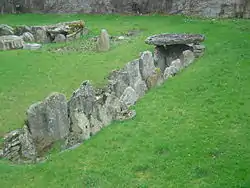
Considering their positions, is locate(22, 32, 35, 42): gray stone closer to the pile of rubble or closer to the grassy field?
the pile of rubble

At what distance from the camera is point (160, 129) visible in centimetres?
1706

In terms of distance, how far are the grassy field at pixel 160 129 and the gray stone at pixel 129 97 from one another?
1.97 ft

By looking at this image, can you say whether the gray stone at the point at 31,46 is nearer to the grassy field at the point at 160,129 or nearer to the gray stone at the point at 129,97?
the grassy field at the point at 160,129

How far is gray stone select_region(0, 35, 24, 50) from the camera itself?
33688 millimetres

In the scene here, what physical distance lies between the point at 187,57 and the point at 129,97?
6.47m

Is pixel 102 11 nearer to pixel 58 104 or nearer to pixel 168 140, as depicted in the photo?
pixel 58 104

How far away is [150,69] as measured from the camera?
24.8 metres

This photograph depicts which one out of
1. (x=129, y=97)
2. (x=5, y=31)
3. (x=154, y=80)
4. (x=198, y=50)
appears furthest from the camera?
(x=5, y=31)

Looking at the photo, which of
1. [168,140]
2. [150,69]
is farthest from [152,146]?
[150,69]

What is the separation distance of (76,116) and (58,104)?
0.87m

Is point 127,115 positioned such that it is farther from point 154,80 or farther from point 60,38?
point 60,38

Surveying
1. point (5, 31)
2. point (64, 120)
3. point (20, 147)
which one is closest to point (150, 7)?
point (5, 31)

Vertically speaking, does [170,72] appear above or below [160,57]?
above

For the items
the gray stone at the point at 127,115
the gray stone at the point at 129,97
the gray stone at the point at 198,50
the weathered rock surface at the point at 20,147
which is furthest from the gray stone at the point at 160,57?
the weathered rock surface at the point at 20,147
